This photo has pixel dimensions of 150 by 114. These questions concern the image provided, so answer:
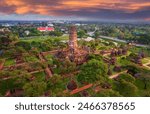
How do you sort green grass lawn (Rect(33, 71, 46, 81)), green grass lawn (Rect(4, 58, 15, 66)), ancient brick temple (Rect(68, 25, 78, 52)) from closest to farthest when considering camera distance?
green grass lawn (Rect(33, 71, 46, 81)) → green grass lawn (Rect(4, 58, 15, 66)) → ancient brick temple (Rect(68, 25, 78, 52))

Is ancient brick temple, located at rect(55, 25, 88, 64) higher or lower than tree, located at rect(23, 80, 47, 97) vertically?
higher

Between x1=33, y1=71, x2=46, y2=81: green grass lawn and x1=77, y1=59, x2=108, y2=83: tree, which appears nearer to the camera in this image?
x1=77, y1=59, x2=108, y2=83: tree

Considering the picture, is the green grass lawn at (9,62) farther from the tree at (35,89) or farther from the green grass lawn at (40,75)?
the tree at (35,89)

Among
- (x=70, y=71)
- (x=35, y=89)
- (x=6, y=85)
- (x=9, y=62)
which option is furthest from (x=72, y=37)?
(x=35, y=89)

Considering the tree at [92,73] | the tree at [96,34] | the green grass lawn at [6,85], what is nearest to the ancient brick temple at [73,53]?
the tree at [92,73]

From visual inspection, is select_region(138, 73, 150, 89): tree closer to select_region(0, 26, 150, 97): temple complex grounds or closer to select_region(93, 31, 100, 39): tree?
select_region(0, 26, 150, 97): temple complex grounds

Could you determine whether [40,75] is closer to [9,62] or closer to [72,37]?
[9,62]

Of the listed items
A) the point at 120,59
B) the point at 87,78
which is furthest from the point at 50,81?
the point at 120,59

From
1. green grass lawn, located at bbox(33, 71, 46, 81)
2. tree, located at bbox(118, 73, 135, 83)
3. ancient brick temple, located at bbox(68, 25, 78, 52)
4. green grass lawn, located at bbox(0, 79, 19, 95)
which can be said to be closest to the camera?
green grass lawn, located at bbox(0, 79, 19, 95)

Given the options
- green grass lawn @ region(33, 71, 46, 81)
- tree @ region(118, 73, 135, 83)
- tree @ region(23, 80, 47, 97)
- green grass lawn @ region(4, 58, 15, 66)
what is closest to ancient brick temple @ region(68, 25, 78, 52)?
green grass lawn @ region(33, 71, 46, 81)
